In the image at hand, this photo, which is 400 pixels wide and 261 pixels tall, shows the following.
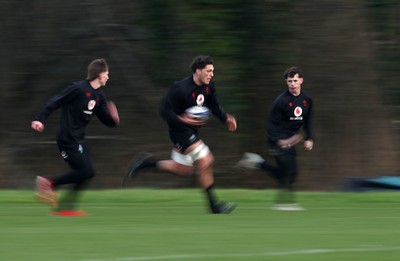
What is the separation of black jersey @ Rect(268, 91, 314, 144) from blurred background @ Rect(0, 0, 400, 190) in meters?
6.82

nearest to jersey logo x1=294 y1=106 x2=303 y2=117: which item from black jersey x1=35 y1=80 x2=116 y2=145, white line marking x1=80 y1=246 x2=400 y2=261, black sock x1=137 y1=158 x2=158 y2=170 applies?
black sock x1=137 y1=158 x2=158 y2=170

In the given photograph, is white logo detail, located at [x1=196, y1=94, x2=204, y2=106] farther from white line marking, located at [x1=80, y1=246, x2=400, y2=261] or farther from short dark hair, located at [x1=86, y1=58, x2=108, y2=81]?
white line marking, located at [x1=80, y1=246, x2=400, y2=261]

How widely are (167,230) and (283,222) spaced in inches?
61.5

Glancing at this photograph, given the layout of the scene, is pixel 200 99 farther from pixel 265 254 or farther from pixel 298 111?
pixel 265 254

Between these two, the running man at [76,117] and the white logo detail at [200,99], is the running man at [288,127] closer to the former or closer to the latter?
the white logo detail at [200,99]

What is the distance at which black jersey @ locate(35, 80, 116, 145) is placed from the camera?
11.5m

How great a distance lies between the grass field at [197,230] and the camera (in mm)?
8383

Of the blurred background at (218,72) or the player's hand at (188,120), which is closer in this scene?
the player's hand at (188,120)

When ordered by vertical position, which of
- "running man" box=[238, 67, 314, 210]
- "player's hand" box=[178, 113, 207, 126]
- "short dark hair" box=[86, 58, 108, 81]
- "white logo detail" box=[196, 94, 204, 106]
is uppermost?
"short dark hair" box=[86, 58, 108, 81]

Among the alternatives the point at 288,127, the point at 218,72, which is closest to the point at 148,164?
the point at 288,127

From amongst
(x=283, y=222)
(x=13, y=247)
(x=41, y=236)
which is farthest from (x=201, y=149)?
(x=13, y=247)

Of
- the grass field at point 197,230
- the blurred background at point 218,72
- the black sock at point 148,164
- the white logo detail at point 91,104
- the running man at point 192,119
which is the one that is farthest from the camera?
the blurred background at point 218,72

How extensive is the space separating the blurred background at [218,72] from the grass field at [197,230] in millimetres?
5489

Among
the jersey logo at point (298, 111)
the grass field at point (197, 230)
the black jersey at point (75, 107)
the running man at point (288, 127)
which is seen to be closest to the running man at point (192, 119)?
the grass field at point (197, 230)
